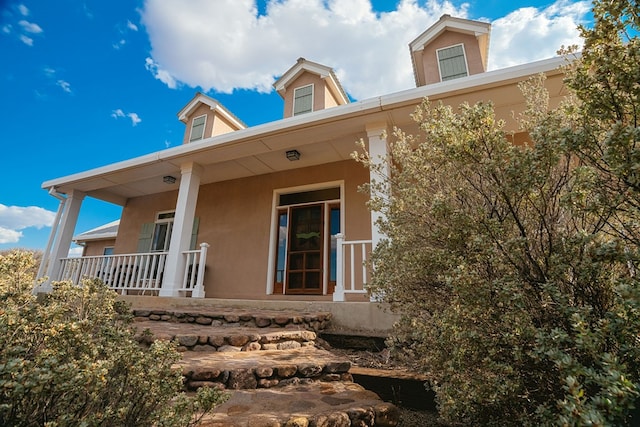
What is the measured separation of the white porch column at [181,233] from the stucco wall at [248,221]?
43.6 inches

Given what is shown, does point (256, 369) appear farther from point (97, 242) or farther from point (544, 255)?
point (97, 242)

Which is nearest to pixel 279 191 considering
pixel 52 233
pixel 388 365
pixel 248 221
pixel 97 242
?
pixel 248 221

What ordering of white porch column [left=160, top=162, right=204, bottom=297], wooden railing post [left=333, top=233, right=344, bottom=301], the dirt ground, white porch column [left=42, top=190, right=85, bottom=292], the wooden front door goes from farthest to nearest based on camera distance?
1. white porch column [left=42, top=190, right=85, bottom=292]
2. the wooden front door
3. white porch column [left=160, top=162, right=204, bottom=297]
4. wooden railing post [left=333, top=233, right=344, bottom=301]
5. the dirt ground

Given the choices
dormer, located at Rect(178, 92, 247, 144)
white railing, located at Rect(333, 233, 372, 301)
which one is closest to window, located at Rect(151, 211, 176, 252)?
dormer, located at Rect(178, 92, 247, 144)

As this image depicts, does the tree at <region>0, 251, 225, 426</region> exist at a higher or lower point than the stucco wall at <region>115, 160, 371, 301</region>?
lower

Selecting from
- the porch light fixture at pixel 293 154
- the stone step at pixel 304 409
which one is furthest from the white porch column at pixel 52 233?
the stone step at pixel 304 409

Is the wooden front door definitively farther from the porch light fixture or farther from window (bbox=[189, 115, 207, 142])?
window (bbox=[189, 115, 207, 142])

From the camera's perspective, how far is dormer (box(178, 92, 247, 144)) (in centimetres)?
736

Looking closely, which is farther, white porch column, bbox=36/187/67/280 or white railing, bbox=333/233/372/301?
white porch column, bbox=36/187/67/280

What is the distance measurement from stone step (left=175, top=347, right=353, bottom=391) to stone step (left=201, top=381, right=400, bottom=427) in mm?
84

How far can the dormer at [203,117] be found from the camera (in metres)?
7.36

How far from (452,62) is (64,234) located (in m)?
8.95

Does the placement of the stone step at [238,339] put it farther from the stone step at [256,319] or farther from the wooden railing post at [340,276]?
the wooden railing post at [340,276]

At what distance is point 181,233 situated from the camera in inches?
197
